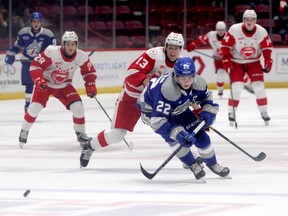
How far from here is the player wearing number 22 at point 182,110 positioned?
8.15 m

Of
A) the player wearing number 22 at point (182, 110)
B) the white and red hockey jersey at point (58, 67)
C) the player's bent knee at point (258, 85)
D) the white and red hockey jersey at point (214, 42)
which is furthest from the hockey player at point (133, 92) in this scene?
the white and red hockey jersey at point (214, 42)

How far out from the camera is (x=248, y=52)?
13656 millimetres

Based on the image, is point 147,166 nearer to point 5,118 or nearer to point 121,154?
point 121,154

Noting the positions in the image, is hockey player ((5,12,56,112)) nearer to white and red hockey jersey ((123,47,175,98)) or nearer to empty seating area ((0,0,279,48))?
empty seating area ((0,0,279,48))

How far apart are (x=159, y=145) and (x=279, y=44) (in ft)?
36.9

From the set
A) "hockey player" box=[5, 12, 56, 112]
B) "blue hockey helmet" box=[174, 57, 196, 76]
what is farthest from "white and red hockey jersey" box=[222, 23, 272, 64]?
"blue hockey helmet" box=[174, 57, 196, 76]

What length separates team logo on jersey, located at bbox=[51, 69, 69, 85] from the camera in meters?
11.4

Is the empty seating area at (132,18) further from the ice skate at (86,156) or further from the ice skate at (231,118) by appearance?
the ice skate at (86,156)

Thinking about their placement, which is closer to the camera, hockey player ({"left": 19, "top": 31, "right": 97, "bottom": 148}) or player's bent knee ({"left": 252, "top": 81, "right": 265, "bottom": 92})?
hockey player ({"left": 19, "top": 31, "right": 97, "bottom": 148})

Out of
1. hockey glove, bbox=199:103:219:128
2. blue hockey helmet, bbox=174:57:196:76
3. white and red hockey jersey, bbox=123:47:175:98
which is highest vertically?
blue hockey helmet, bbox=174:57:196:76

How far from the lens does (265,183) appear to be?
323 inches

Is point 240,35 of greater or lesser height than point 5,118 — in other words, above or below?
above

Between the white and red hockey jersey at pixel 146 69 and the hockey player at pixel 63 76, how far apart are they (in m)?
1.77

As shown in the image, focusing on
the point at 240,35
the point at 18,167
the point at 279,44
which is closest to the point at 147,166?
the point at 18,167
